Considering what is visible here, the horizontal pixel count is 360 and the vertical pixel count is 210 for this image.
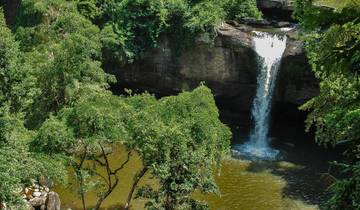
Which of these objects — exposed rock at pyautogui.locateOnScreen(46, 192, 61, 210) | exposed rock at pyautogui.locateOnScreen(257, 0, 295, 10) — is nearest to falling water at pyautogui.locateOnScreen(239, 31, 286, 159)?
exposed rock at pyautogui.locateOnScreen(257, 0, 295, 10)

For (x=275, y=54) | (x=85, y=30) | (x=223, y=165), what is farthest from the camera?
(x=275, y=54)

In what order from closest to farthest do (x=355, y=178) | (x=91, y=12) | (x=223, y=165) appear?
(x=355, y=178) < (x=223, y=165) < (x=91, y=12)

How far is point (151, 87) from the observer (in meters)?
30.8

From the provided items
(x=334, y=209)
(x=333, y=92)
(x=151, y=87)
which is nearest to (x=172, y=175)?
(x=333, y=92)

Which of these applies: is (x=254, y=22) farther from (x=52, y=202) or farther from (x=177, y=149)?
(x=52, y=202)

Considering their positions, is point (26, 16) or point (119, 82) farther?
point (119, 82)

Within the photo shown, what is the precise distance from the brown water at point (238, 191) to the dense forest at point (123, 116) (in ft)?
5.88

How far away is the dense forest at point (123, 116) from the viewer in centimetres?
791

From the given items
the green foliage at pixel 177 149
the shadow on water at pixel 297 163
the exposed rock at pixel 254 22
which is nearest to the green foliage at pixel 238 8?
the exposed rock at pixel 254 22

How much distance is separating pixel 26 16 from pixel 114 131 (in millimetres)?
15328

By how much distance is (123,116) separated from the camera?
1593cm

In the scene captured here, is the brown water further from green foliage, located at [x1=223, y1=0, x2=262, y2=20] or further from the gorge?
green foliage, located at [x1=223, y1=0, x2=262, y2=20]

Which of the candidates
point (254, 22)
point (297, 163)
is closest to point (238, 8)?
point (254, 22)

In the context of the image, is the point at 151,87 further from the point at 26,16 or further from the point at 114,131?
the point at 114,131
